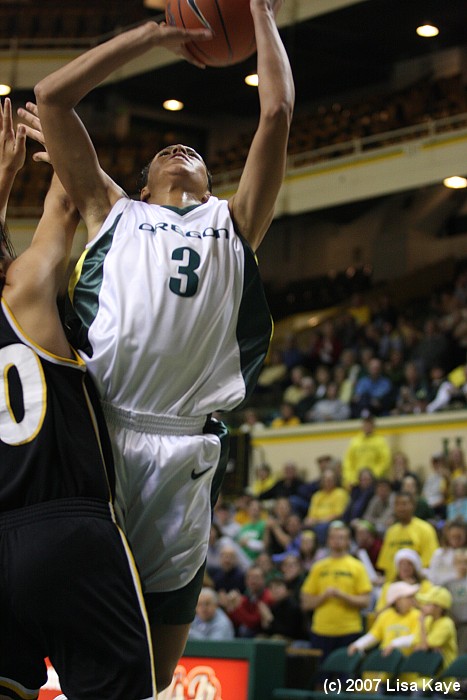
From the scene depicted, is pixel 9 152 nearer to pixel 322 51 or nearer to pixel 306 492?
pixel 306 492

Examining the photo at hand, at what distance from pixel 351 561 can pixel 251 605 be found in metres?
0.98

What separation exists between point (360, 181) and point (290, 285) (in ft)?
13.5

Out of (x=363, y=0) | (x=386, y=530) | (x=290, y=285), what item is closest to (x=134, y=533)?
(x=386, y=530)

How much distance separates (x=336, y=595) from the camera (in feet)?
30.5

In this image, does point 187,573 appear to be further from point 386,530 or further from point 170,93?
point 170,93

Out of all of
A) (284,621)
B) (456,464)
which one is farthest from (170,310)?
(456,464)

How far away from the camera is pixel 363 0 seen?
675 inches

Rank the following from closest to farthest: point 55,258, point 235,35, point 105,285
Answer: point 55,258 < point 105,285 < point 235,35

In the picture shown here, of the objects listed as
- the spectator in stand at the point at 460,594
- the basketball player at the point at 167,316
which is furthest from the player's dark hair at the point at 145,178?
the spectator in stand at the point at 460,594

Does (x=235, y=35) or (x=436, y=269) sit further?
(x=436, y=269)

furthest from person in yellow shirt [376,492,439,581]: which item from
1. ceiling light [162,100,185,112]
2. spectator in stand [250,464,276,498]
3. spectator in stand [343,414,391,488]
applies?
ceiling light [162,100,185,112]

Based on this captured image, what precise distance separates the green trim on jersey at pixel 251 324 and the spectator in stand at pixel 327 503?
343 inches

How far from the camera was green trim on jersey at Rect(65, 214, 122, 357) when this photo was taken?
3.12m

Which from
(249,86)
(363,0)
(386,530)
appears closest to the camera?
(386,530)
